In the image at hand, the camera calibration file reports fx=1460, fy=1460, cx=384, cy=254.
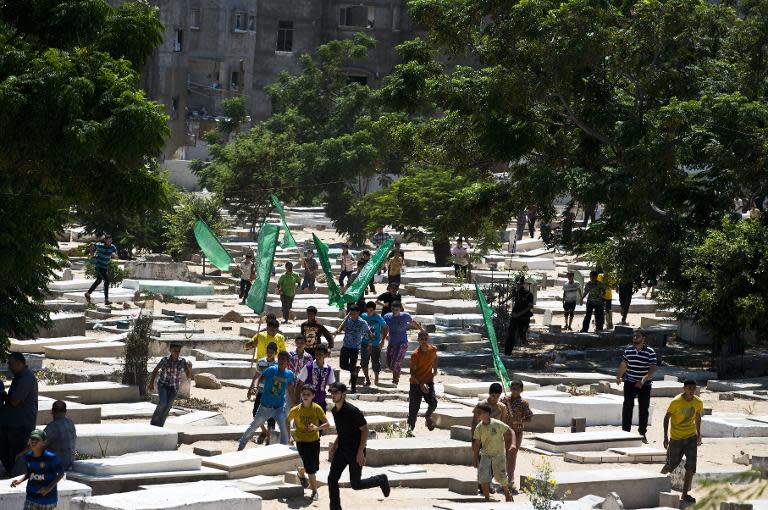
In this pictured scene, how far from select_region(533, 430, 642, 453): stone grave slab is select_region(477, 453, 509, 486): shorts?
2.90 m

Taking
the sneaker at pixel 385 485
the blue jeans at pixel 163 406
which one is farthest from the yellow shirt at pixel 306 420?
the blue jeans at pixel 163 406

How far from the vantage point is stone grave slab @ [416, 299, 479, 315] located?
29.6 meters

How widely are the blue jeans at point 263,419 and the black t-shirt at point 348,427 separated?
228 cm

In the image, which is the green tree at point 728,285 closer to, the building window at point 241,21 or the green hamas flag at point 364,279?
the green hamas flag at point 364,279

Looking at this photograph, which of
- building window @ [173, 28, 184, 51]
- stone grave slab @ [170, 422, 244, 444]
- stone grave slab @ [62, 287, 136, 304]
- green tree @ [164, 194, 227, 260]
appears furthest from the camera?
building window @ [173, 28, 184, 51]

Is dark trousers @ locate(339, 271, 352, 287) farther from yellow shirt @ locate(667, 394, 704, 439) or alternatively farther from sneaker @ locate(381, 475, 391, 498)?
sneaker @ locate(381, 475, 391, 498)

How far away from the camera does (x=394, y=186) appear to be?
42.0m

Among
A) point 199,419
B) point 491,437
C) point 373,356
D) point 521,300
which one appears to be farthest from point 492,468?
point 521,300

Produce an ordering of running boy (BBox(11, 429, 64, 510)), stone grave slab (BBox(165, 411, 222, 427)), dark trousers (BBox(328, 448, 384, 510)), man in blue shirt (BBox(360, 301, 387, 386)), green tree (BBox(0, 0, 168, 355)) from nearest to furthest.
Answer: running boy (BBox(11, 429, 64, 510)), dark trousers (BBox(328, 448, 384, 510)), green tree (BBox(0, 0, 168, 355)), stone grave slab (BBox(165, 411, 222, 427)), man in blue shirt (BBox(360, 301, 387, 386))

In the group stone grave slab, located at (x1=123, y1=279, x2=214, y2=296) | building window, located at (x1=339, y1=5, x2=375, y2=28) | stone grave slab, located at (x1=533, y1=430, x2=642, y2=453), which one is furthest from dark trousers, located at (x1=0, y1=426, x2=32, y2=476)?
building window, located at (x1=339, y1=5, x2=375, y2=28)

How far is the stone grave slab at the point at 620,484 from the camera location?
13352 millimetres

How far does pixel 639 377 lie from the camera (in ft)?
56.2

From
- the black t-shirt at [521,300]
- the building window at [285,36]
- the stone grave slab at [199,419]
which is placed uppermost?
the building window at [285,36]

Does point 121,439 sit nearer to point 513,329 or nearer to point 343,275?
point 513,329
